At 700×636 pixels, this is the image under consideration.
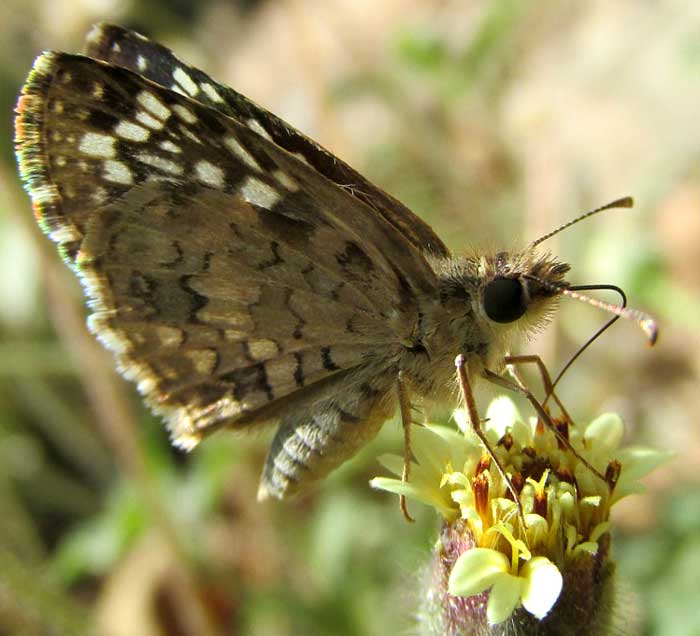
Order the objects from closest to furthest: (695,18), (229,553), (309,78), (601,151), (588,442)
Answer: (588,442), (309,78), (229,553), (695,18), (601,151)

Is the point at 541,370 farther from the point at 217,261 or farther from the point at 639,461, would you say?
the point at 217,261

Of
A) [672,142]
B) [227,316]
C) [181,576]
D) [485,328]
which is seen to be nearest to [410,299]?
[485,328]

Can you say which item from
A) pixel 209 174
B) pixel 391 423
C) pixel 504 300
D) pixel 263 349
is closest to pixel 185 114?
pixel 209 174

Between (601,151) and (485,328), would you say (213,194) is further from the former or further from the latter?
(601,151)

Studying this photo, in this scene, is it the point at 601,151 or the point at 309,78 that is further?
the point at 601,151

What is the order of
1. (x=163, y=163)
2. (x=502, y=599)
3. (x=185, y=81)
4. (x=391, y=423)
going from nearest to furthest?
(x=502, y=599), (x=163, y=163), (x=185, y=81), (x=391, y=423)

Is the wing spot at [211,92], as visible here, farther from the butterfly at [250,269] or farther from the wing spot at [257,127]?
the wing spot at [257,127]

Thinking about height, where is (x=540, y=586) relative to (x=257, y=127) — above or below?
below
